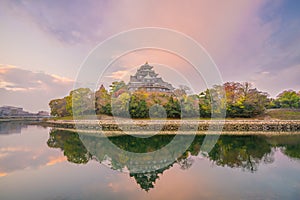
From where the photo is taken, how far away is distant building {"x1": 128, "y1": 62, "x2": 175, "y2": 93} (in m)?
31.8

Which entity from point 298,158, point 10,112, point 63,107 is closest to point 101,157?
point 298,158

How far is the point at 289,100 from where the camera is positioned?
31.2m

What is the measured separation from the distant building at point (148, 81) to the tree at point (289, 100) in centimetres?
1688

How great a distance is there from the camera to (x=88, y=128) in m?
20.9

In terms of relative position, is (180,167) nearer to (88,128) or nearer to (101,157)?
(101,157)

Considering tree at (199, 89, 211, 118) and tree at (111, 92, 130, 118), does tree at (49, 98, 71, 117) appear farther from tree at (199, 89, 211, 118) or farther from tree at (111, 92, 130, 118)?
tree at (199, 89, 211, 118)

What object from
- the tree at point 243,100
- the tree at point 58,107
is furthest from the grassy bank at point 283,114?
the tree at point 58,107

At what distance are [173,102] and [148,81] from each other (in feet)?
36.2

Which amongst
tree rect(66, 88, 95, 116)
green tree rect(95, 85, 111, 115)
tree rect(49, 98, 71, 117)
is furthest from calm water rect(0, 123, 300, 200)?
tree rect(49, 98, 71, 117)

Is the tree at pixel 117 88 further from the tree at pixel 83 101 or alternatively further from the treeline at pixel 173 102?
the tree at pixel 83 101

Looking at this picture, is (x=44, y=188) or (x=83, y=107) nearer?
(x=44, y=188)

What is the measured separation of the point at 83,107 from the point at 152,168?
66.0 ft

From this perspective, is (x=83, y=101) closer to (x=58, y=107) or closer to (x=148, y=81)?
(x=58, y=107)

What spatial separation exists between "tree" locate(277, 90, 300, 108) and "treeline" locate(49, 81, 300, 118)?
7901 mm
